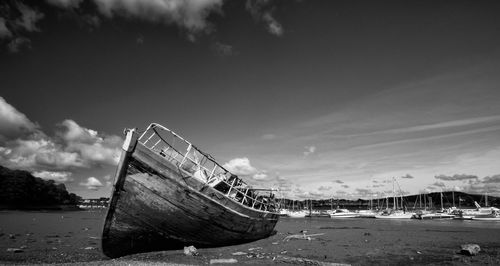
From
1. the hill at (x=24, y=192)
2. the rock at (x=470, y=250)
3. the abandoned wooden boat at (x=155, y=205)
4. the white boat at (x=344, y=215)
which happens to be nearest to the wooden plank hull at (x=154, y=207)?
the abandoned wooden boat at (x=155, y=205)

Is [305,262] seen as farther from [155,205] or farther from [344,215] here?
[344,215]

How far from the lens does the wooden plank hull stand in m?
12.9

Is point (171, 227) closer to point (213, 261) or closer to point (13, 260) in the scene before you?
point (213, 261)

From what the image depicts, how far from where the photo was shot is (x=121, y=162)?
12.6 metres

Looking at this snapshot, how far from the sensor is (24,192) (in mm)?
93938

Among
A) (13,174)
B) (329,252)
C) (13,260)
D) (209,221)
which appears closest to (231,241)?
(209,221)

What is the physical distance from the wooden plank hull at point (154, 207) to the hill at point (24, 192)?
9596 cm

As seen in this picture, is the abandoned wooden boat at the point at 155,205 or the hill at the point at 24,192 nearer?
the abandoned wooden boat at the point at 155,205

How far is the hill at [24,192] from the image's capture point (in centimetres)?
8875

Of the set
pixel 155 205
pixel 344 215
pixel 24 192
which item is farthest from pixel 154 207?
pixel 24 192

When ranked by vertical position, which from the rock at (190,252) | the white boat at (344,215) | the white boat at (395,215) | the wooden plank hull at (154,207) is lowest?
the white boat at (344,215)

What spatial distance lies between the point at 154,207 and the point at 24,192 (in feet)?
334

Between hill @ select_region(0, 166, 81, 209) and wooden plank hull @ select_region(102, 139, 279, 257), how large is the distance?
95962 millimetres

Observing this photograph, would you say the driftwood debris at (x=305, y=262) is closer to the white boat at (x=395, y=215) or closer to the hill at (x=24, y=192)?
the white boat at (x=395, y=215)
